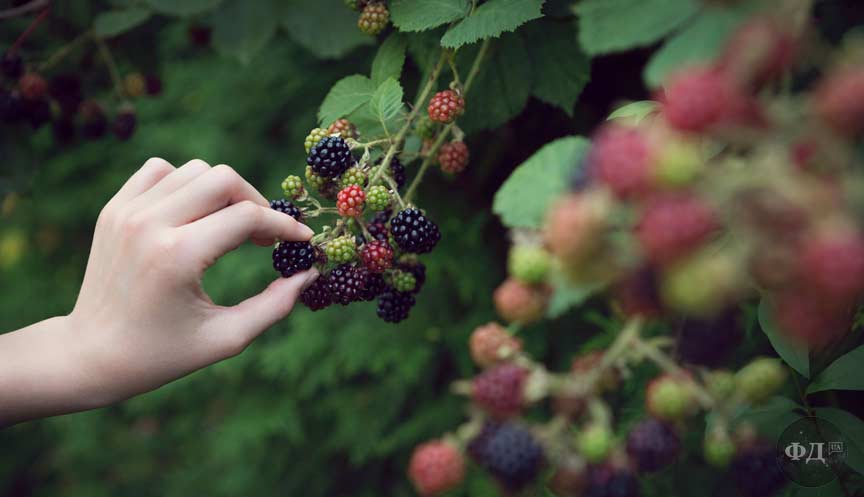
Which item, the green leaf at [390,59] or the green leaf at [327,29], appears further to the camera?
the green leaf at [327,29]

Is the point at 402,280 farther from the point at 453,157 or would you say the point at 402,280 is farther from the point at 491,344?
the point at 491,344

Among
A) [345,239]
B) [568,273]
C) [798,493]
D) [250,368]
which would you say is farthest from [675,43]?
[250,368]

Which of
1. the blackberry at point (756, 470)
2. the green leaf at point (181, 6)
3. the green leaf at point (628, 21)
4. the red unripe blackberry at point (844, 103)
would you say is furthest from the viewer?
the green leaf at point (181, 6)

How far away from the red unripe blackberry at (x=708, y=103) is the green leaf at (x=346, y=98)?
68 centimetres

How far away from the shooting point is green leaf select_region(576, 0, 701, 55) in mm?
620

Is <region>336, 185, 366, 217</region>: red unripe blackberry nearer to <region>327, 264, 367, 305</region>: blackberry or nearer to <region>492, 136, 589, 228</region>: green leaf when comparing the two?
<region>327, 264, 367, 305</region>: blackberry

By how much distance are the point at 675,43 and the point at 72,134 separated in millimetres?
1858

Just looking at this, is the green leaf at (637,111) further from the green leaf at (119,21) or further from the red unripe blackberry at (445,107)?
the green leaf at (119,21)

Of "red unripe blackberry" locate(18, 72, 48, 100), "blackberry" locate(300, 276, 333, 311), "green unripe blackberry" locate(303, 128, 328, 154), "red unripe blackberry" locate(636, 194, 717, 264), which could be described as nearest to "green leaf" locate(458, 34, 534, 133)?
"green unripe blackberry" locate(303, 128, 328, 154)

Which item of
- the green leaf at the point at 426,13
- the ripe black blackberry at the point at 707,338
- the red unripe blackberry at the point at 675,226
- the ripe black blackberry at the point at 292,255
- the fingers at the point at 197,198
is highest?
the green leaf at the point at 426,13

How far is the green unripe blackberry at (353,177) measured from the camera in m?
1.01

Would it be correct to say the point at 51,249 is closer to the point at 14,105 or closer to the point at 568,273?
the point at 14,105

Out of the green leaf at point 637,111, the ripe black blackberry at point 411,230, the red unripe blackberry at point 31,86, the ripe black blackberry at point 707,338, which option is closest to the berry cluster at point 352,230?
the ripe black blackberry at point 411,230

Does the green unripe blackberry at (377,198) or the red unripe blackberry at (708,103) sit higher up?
the red unripe blackberry at (708,103)
